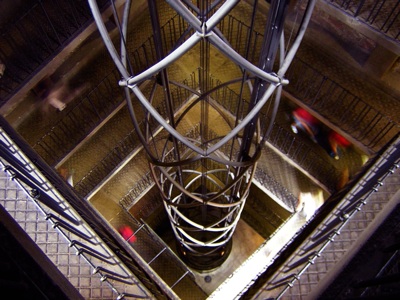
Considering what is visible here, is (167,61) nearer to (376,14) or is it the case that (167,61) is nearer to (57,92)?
(376,14)

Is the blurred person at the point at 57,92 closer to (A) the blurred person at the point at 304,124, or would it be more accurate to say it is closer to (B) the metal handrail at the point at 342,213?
(A) the blurred person at the point at 304,124

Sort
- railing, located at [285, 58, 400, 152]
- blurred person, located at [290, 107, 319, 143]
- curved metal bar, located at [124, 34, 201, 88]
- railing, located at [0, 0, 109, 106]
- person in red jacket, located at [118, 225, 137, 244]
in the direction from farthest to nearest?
person in red jacket, located at [118, 225, 137, 244] → blurred person, located at [290, 107, 319, 143] → railing, located at [285, 58, 400, 152] → railing, located at [0, 0, 109, 106] → curved metal bar, located at [124, 34, 201, 88]

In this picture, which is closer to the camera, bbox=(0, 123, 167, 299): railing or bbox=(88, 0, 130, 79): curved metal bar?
bbox=(88, 0, 130, 79): curved metal bar

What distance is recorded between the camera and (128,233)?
732 cm

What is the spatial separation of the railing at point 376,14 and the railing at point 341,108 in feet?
3.41

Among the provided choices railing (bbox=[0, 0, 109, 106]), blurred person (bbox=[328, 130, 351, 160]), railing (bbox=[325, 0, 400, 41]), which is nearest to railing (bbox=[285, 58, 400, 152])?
blurred person (bbox=[328, 130, 351, 160])

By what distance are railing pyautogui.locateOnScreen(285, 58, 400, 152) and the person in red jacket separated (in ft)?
→ 11.4

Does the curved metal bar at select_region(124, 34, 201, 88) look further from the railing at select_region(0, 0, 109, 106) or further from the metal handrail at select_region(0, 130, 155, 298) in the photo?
the railing at select_region(0, 0, 109, 106)

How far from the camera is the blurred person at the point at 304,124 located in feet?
21.9

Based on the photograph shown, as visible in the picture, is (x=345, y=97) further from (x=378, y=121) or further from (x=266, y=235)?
(x=266, y=235)

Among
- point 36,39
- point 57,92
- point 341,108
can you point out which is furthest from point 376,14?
point 57,92

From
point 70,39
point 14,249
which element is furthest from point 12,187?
point 70,39

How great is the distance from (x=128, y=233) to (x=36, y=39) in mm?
3442

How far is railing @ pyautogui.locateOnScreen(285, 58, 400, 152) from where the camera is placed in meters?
5.85
